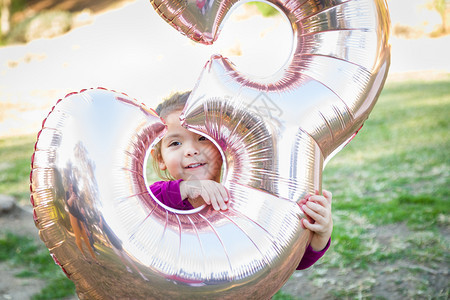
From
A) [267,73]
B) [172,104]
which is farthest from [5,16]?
[172,104]

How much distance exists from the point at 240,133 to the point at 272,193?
0.20 meters

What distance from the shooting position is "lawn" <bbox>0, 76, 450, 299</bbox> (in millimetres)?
3193

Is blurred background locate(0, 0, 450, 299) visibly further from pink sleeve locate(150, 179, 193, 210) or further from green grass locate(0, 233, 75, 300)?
pink sleeve locate(150, 179, 193, 210)

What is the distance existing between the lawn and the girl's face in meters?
1.63

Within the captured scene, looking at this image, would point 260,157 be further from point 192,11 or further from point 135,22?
point 135,22

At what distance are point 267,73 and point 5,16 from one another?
9530 millimetres

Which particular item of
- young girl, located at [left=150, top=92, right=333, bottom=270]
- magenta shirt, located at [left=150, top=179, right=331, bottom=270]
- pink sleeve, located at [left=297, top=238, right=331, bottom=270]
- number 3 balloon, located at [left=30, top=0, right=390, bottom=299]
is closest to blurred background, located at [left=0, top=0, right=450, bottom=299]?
young girl, located at [left=150, top=92, right=333, bottom=270]

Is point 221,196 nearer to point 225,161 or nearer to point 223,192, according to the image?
point 223,192

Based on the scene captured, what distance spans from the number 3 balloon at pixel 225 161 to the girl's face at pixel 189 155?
0.20 metres

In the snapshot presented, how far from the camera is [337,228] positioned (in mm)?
4008

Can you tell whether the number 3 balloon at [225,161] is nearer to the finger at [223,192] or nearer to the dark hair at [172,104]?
the finger at [223,192]

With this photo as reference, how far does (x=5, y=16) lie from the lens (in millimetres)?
12094

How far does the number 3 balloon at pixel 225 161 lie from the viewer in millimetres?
1394

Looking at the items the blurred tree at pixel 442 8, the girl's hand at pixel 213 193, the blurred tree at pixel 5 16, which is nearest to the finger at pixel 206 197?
the girl's hand at pixel 213 193
